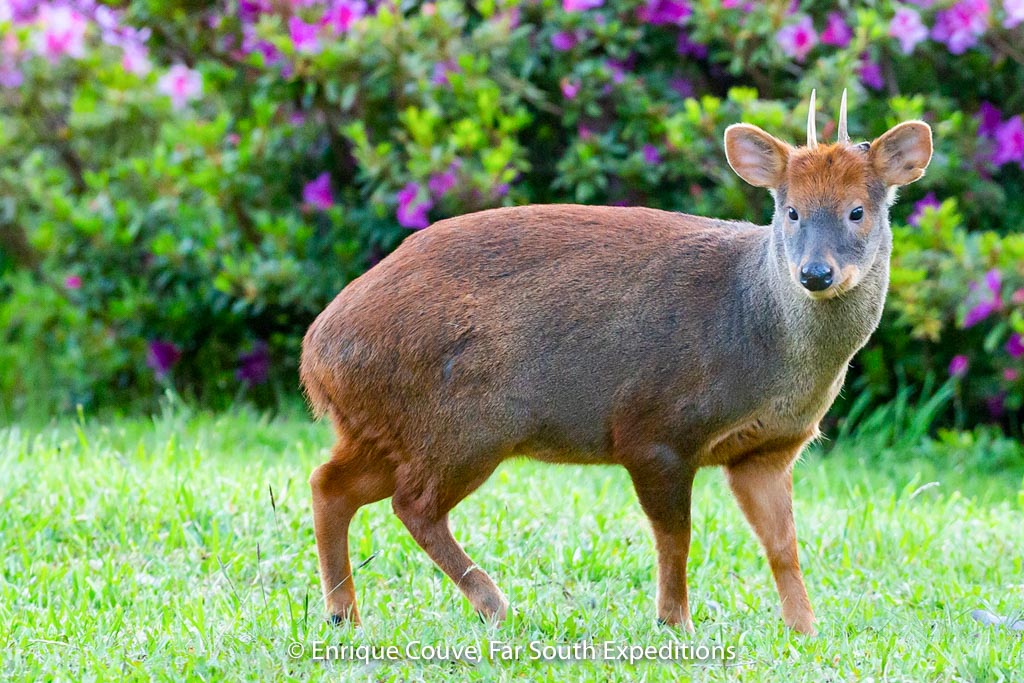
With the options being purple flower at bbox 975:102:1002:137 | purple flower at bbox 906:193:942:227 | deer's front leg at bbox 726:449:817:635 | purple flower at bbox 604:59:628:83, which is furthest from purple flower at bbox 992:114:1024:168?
deer's front leg at bbox 726:449:817:635

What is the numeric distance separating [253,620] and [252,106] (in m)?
4.80

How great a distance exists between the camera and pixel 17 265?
977cm

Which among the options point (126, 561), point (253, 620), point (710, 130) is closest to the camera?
point (253, 620)

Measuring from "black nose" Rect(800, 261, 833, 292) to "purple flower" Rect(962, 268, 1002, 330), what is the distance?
2924 millimetres

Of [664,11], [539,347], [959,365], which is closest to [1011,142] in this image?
[959,365]

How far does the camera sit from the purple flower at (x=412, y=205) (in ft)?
24.6

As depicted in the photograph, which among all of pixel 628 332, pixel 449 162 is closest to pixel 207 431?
pixel 449 162

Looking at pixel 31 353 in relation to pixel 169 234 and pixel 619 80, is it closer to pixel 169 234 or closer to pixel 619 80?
pixel 169 234

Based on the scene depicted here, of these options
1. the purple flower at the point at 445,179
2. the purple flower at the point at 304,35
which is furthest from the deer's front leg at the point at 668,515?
the purple flower at the point at 304,35

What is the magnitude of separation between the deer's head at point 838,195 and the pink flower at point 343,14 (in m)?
3.50

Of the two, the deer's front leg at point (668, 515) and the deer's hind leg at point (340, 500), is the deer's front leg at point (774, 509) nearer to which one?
the deer's front leg at point (668, 515)

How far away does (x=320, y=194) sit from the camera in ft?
27.1

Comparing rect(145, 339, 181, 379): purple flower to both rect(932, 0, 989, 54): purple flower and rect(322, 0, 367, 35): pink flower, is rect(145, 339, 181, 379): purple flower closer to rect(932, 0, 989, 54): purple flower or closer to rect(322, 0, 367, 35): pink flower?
rect(322, 0, 367, 35): pink flower

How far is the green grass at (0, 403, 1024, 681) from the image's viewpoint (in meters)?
4.03
